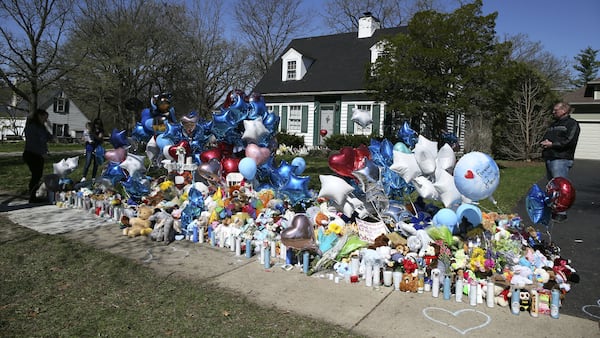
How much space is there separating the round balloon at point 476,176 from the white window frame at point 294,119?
19.6 meters

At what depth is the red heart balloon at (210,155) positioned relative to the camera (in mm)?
7137

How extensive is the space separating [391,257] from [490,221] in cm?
147

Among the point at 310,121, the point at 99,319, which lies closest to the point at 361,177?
the point at 99,319

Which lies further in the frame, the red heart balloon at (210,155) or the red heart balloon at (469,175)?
the red heart balloon at (210,155)

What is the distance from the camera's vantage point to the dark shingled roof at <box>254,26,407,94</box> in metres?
22.2

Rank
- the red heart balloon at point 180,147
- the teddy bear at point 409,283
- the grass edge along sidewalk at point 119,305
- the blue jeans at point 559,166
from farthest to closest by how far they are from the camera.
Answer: the red heart balloon at point 180,147, the blue jeans at point 559,166, the teddy bear at point 409,283, the grass edge along sidewalk at point 119,305

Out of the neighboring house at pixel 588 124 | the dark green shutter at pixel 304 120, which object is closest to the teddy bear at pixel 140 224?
the dark green shutter at pixel 304 120

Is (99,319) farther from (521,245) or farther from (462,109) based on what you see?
(462,109)

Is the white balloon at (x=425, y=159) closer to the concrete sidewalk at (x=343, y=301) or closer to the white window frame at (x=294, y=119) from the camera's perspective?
the concrete sidewalk at (x=343, y=301)

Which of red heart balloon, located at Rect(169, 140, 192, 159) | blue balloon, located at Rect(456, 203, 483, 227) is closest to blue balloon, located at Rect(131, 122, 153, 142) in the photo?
red heart balloon, located at Rect(169, 140, 192, 159)

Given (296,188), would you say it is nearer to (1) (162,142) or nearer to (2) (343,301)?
(2) (343,301)

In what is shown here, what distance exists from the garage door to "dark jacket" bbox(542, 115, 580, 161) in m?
23.2

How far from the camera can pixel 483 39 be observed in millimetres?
15617

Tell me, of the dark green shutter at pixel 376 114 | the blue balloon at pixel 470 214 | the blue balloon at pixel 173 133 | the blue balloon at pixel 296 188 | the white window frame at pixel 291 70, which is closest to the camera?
the blue balloon at pixel 470 214
